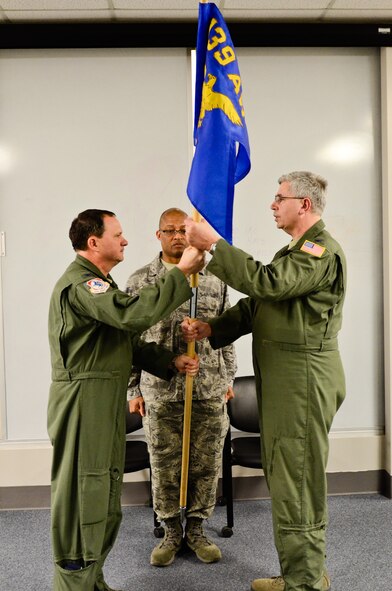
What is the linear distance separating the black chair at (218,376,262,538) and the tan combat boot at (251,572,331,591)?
2.02 feet

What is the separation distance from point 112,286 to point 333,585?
1702 mm

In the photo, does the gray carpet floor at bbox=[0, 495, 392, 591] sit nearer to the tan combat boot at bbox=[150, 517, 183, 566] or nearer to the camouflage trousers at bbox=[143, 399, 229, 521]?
the tan combat boot at bbox=[150, 517, 183, 566]

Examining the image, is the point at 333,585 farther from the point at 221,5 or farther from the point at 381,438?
the point at 221,5

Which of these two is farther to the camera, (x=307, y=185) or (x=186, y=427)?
(x=186, y=427)

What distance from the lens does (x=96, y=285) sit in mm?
2129

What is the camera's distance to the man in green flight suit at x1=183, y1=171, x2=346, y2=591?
2.22 m

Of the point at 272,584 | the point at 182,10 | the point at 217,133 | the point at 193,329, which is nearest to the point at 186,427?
the point at 193,329

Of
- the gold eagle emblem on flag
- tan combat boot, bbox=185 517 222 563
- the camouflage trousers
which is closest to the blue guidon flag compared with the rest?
the gold eagle emblem on flag

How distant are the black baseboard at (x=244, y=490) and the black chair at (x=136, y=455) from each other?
40 centimetres

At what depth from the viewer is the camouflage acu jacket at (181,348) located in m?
2.87

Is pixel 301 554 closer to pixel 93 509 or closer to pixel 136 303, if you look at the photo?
pixel 93 509

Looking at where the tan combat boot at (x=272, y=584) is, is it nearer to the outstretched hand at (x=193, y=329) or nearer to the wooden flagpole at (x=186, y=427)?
the wooden flagpole at (x=186, y=427)

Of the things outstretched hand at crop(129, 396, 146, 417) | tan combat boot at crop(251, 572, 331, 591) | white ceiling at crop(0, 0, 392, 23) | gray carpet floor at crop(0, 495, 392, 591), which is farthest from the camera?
white ceiling at crop(0, 0, 392, 23)

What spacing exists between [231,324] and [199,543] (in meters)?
1.16
